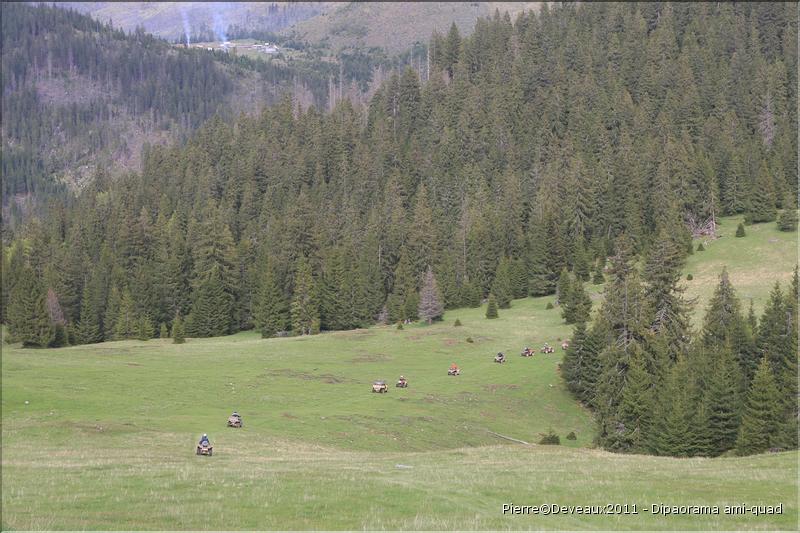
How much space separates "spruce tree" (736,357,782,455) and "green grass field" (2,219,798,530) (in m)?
12.8

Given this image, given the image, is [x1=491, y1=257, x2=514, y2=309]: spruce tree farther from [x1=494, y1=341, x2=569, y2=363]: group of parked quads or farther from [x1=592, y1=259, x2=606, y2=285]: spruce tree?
[x1=494, y1=341, x2=569, y2=363]: group of parked quads

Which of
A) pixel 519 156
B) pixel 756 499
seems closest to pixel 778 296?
pixel 756 499

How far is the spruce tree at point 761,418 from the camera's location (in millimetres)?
62875

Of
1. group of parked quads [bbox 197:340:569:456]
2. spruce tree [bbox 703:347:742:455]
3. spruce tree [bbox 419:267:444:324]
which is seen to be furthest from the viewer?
spruce tree [bbox 419:267:444:324]

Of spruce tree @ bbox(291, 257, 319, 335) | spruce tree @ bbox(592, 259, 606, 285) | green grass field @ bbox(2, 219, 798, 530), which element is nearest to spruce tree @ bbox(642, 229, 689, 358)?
green grass field @ bbox(2, 219, 798, 530)

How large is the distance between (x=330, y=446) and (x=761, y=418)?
3501 cm

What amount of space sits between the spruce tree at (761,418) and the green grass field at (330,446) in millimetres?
12764

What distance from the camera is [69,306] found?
152 m

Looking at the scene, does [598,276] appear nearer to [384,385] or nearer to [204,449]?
[384,385]

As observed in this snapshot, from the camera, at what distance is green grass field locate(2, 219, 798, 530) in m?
27.3

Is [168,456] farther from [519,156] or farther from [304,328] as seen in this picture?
[519,156]

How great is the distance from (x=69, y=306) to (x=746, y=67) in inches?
6280

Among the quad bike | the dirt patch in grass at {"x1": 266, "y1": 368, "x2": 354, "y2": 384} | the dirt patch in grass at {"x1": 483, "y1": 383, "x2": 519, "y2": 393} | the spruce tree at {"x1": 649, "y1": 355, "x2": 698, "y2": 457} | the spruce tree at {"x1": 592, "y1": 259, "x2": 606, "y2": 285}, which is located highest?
the quad bike

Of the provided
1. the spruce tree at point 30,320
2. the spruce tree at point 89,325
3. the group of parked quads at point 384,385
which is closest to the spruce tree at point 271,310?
the spruce tree at point 89,325
